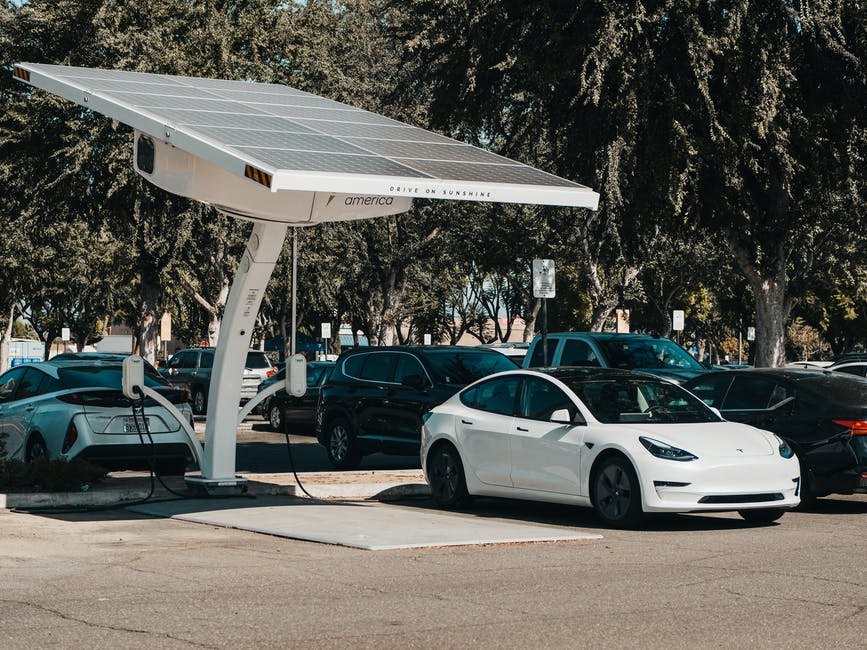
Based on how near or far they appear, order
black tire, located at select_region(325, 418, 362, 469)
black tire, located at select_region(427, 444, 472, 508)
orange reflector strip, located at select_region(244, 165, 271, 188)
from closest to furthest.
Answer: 1. orange reflector strip, located at select_region(244, 165, 271, 188)
2. black tire, located at select_region(427, 444, 472, 508)
3. black tire, located at select_region(325, 418, 362, 469)

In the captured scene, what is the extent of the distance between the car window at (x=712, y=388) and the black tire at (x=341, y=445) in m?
5.62

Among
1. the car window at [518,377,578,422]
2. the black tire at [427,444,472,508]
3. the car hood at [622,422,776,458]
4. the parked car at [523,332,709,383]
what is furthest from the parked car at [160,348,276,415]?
the car hood at [622,422,776,458]

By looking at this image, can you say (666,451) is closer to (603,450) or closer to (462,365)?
(603,450)

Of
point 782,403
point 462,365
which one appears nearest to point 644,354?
point 462,365

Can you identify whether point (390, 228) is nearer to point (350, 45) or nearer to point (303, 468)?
point (350, 45)

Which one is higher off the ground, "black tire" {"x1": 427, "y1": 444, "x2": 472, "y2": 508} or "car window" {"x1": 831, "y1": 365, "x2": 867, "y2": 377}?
"car window" {"x1": 831, "y1": 365, "x2": 867, "y2": 377}

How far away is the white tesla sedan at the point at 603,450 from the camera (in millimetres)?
12195

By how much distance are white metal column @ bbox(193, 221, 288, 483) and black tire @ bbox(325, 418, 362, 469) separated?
4625mm

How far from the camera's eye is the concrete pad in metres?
11.6

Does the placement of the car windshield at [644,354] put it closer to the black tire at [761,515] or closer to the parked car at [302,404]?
the parked car at [302,404]

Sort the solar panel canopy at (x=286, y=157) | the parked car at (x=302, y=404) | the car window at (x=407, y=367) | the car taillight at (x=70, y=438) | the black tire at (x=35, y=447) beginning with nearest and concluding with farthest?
the solar panel canopy at (x=286, y=157) → the car taillight at (x=70, y=438) → the black tire at (x=35, y=447) → the car window at (x=407, y=367) → the parked car at (x=302, y=404)

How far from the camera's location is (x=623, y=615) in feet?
26.3

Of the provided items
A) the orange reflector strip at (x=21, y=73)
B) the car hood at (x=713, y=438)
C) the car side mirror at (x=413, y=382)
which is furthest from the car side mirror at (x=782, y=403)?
the orange reflector strip at (x=21, y=73)

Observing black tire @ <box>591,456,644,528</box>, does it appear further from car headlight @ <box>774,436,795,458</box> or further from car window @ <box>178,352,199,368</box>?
car window @ <box>178,352,199,368</box>
